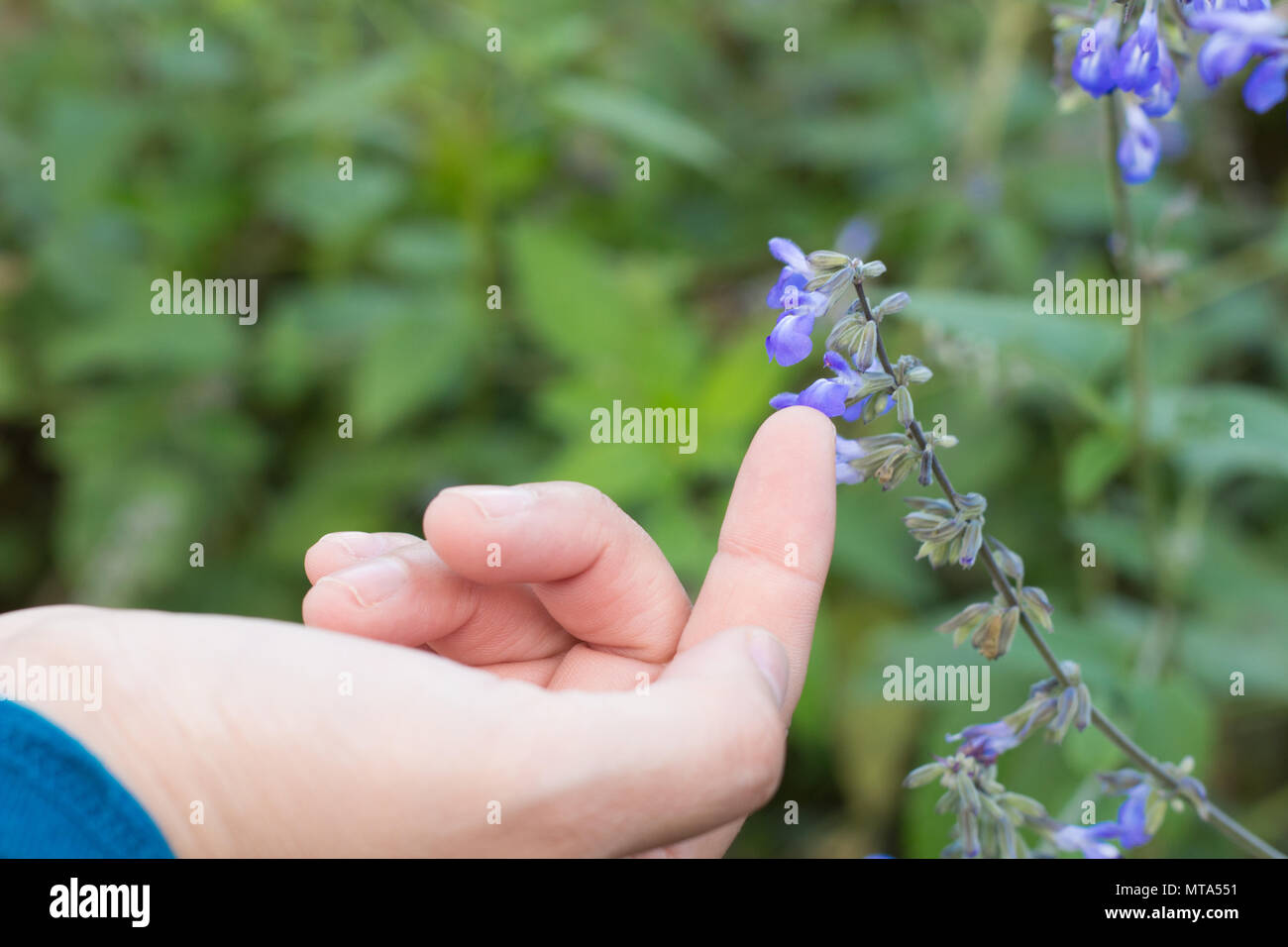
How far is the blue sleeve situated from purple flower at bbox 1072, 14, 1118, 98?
124 cm

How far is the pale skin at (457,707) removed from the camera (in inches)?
40.3

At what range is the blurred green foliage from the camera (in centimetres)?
246

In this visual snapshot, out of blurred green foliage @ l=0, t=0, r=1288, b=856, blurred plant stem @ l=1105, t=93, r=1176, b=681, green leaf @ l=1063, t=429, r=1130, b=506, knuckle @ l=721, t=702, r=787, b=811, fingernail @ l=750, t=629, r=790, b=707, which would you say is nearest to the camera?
knuckle @ l=721, t=702, r=787, b=811

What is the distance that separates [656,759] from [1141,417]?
130 cm

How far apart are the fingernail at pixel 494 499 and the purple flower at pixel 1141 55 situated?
78cm

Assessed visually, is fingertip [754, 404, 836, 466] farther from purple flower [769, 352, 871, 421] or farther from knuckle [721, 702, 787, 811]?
knuckle [721, 702, 787, 811]

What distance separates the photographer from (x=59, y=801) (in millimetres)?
1068

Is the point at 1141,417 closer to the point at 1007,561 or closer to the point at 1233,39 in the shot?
the point at 1007,561

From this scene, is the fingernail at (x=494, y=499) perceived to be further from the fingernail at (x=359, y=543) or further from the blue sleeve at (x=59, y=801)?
the blue sleeve at (x=59, y=801)

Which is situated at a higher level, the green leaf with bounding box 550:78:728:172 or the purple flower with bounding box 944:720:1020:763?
the green leaf with bounding box 550:78:728:172

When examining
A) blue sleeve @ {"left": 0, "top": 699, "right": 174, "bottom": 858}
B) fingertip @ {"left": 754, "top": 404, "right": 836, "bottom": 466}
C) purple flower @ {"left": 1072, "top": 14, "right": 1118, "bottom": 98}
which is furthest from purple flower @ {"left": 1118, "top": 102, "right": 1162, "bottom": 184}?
blue sleeve @ {"left": 0, "top": 699, "right": 174, "bottom": 858}

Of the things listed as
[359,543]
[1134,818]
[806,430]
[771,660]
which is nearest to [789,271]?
[806,430]

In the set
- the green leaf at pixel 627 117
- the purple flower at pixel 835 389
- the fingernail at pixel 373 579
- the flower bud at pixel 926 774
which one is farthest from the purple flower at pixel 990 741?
the green leaf at pixel 627 117
